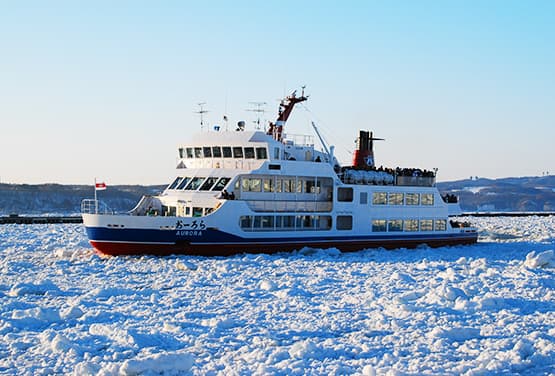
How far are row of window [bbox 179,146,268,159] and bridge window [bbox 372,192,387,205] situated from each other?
6.93 m

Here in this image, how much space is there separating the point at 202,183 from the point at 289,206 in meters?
4.37

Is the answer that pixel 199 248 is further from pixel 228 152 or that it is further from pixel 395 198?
pixel 395 198

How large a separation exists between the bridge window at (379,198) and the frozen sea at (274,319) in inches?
380

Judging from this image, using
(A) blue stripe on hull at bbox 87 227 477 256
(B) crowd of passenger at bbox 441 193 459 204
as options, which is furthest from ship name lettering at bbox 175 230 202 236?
(B) crowd of passenger at bbox 441 193 459 204

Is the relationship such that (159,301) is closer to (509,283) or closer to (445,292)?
(445,292)

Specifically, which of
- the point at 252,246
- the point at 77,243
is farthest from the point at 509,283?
the point at 77,243

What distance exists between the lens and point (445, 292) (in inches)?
621

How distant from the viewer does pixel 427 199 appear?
3538 cm

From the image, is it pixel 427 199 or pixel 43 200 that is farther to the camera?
pixel 43 200

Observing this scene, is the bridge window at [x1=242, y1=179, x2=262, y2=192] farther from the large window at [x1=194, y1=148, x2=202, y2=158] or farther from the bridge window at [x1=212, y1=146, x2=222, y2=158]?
the large window at [x1=194, y1=148, x2=202, y2=158]

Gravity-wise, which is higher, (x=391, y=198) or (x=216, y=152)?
(x=216, y=152)

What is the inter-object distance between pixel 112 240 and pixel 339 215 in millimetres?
11361

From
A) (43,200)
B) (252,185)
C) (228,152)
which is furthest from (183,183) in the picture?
(43,200)

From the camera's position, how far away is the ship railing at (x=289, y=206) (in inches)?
1131
